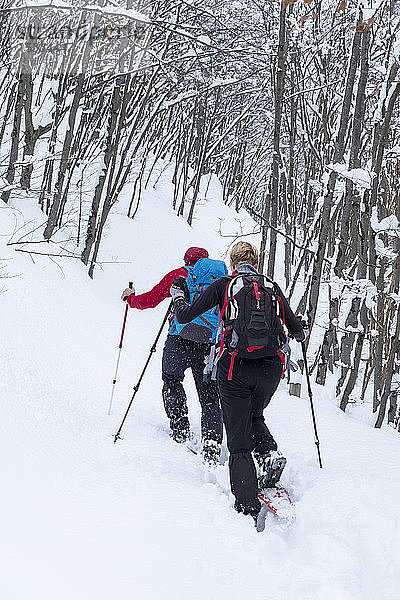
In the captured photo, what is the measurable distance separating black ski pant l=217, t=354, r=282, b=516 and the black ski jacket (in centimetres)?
35

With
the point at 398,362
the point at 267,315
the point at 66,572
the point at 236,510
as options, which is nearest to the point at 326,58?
the point at 398,362

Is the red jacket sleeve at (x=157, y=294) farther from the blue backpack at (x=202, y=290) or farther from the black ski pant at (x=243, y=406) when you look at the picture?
the black ski pant at (x=243, y=406)

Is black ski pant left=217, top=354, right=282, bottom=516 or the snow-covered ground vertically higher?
black ski pant left=217, top=354, right=282, bottom=516

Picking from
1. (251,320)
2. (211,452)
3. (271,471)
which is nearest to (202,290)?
(251,320)

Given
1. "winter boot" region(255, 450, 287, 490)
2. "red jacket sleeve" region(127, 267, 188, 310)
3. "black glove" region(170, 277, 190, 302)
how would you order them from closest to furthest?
"winter boot" region(255, 450, 287, 490) < "black glove" region(170, 277, 190, 302) < "red jacket sleeve" region(127, 267, 188, 310)

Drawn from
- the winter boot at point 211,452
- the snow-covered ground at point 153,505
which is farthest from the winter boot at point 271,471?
the winter boot at point 211,452

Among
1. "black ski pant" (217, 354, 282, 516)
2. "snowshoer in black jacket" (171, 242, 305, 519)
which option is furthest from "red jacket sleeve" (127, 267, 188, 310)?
"black ski pant" (217, 354, 282, 516)

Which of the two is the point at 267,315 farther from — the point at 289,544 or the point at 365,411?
the point at 365,411

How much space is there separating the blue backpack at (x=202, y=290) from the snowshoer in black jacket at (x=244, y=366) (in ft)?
→ 2.16

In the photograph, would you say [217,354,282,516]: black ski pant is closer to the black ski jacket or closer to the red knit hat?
the black ski jacket

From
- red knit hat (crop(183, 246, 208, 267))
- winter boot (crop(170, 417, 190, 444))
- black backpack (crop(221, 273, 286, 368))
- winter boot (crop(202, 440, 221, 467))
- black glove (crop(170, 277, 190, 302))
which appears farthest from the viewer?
winter boot (crop(170, 417, 190, 444))

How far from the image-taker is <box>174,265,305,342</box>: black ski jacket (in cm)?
404

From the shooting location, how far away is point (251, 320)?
3.78 meters

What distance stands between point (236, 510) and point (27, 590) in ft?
5.34
